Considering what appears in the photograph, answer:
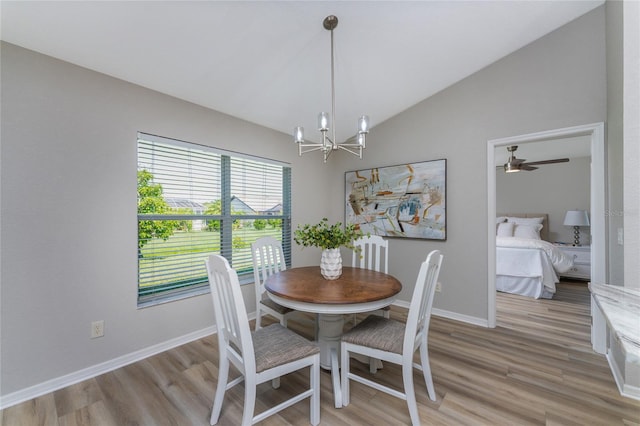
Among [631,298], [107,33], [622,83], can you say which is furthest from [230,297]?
[622,83]

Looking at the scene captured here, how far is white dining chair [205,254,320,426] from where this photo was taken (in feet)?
4.45

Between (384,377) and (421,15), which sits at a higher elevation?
(421,15)

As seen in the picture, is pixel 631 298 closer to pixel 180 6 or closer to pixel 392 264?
pixel 392 264

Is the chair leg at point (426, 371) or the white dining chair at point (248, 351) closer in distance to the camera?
the white dining chair at point (248, 351)

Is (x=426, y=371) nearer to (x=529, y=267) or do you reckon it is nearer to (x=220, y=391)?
(x=220, y=391)

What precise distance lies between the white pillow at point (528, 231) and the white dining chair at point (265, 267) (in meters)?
5.03

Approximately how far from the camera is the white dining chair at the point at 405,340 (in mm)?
1506

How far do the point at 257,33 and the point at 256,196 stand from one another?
1.74 meters

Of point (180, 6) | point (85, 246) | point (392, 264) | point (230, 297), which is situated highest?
point (180, 6)

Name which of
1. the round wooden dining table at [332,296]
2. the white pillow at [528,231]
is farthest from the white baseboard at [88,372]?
the white pillow at [528,231]

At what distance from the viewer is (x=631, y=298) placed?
3.66 ft

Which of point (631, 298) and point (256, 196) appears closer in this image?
point (631, 298)

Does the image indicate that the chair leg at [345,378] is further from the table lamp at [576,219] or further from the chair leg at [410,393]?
the table lamp at [576,219]

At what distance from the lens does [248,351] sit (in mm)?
1371
